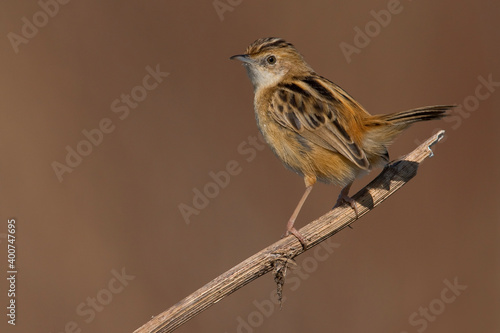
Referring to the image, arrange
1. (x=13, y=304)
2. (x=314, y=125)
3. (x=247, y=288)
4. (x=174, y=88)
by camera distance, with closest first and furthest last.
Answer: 1. (x=314, y=125)
2. (x=13, y=304)
3. (x=247, y=288)
4. (x=174, y=88)

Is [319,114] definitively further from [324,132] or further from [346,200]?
[346,200]

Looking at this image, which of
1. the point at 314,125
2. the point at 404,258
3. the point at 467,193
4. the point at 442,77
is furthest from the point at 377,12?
the point at 314,125

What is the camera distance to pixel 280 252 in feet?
12.7

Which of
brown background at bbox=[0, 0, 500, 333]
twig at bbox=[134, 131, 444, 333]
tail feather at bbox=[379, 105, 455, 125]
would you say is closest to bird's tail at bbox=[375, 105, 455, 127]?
tail feather at bbox=[379, 105, 455, 125]

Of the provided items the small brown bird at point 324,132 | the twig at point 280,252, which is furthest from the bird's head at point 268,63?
the twig at point 280,252

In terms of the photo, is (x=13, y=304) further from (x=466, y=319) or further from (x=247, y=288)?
(x=466, y=319)

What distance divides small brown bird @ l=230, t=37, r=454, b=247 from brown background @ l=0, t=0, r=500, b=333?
2.57 meters

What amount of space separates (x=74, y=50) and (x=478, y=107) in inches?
233

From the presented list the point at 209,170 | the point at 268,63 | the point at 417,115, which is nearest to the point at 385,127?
the point at 417,115

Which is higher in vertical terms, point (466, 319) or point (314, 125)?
point (314, 125)

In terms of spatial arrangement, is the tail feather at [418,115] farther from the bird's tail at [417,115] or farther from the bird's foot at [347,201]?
the bird's foot at [347,201]

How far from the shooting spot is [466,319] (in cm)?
769

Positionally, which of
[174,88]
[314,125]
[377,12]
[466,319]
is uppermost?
[174,88]

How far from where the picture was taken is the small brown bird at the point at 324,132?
4578 mm
